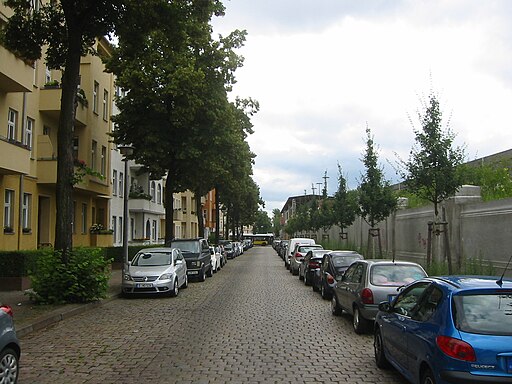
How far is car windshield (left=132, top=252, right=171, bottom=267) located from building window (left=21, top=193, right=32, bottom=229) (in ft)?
24.1

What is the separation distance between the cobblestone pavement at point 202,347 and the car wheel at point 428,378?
54.7 inches

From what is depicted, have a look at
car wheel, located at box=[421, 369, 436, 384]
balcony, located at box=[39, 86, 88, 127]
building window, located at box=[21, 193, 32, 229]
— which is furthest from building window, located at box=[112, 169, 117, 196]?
car wheel, located at box=[421, 369, 436, 384]

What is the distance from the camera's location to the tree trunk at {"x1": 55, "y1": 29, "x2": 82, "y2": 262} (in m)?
14.6

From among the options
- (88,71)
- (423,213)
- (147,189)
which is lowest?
(423,213)

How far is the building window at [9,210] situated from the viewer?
21.5 metres

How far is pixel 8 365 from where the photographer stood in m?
6.02

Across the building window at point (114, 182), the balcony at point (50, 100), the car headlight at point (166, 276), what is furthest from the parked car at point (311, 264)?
the building window at point (114, 182)

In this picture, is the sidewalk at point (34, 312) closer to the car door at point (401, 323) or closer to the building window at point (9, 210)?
the building window at point (9, 210)

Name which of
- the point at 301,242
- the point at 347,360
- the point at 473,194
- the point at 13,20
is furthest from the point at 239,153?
the point at 347,360

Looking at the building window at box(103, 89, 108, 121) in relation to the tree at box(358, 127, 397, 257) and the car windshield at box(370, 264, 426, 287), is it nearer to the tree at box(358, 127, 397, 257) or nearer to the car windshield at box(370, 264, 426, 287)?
the tree at box(358, 127, 397, 257)

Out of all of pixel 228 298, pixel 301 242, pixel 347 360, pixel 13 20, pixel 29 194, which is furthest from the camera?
pixel 301 242

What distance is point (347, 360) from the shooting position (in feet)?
27.3

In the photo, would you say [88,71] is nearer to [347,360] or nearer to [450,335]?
[347,360]

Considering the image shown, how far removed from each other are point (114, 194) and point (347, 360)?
31348mm
